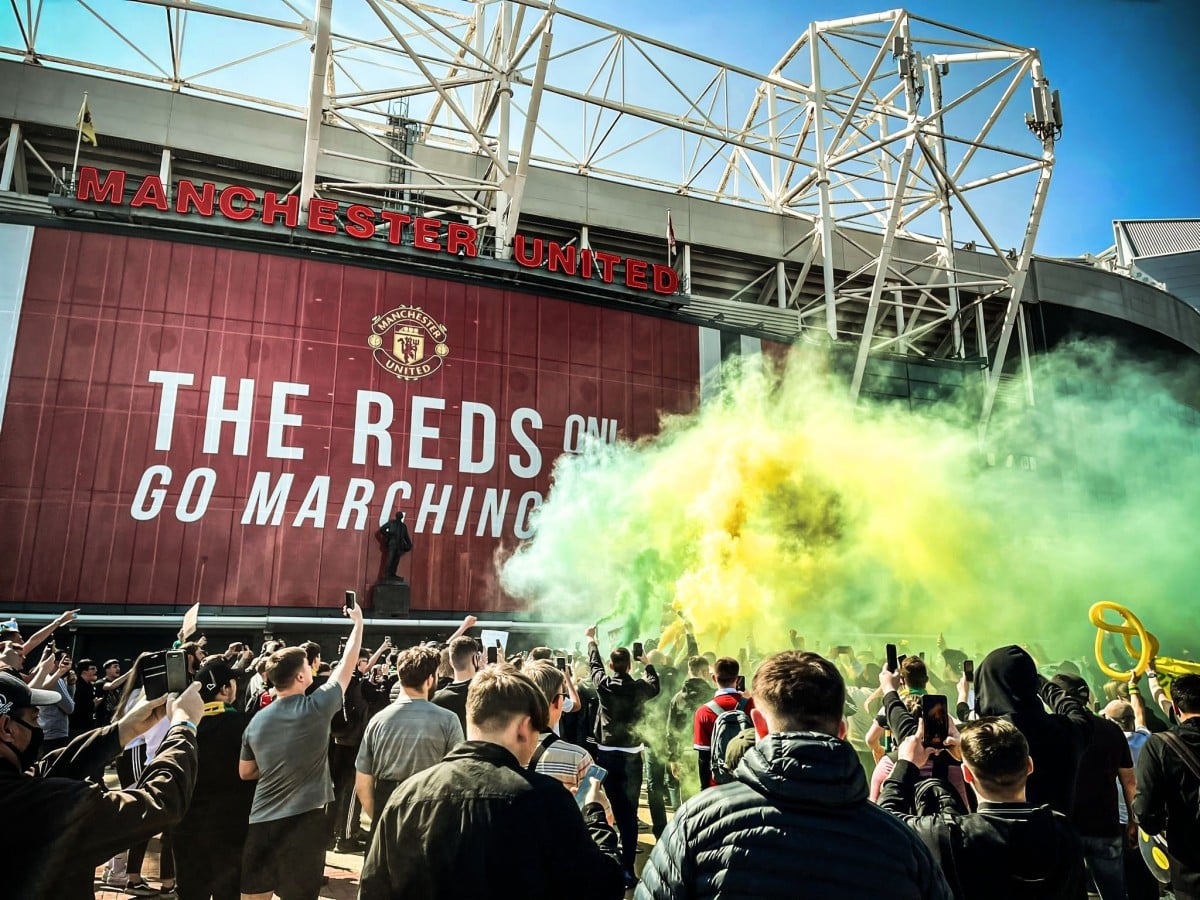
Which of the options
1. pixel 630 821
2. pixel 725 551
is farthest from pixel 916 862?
pixel 725 551

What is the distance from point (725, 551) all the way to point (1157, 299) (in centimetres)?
2802

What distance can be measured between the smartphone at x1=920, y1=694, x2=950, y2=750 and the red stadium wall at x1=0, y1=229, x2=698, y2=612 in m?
17.2

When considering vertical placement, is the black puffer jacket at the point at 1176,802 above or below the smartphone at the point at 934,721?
below

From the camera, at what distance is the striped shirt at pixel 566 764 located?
4.21m

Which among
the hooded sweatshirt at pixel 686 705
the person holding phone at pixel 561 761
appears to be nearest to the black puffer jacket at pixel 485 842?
the person holding phone at pixel 561 761

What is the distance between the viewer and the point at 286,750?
4531 mm

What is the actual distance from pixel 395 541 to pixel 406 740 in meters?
14.9

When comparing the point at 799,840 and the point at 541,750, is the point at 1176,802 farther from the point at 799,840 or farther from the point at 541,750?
the point at 541,750

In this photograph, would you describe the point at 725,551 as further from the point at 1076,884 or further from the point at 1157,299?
the point at 1157,299

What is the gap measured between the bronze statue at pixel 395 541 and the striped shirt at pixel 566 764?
1539cm

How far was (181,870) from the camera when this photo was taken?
15.8ft

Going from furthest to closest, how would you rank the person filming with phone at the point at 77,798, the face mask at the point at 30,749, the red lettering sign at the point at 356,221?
the red lettering sign at the point at 356,221 → the face mask at the point at 30,749 → the person filming with phone at the point at 77,798

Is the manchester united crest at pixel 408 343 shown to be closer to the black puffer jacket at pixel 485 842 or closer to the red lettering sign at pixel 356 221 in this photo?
the red lettering sign at pixel 356 221

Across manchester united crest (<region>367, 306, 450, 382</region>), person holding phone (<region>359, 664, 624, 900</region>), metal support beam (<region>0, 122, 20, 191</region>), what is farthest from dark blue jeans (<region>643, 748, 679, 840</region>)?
metal support beam (<region>0, 122, 20, 191</region>)
